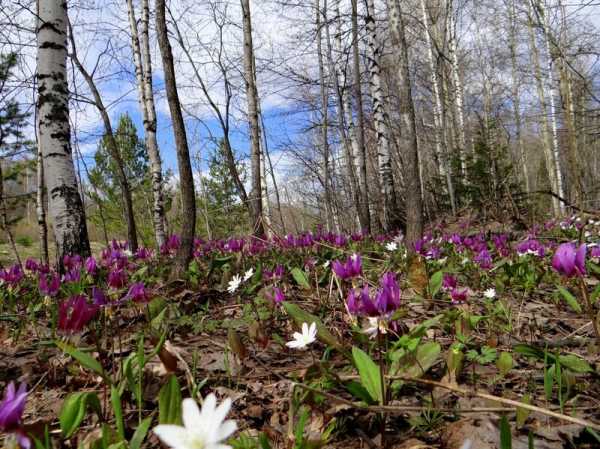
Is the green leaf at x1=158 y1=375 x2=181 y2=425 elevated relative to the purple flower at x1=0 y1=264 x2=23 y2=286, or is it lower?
lower

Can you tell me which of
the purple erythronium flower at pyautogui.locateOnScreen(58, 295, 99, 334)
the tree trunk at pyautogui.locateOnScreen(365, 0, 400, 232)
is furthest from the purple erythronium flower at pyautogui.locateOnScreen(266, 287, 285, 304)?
the tree trunk at pyautogui.locateOnScreen(365, 0, 400, 232)

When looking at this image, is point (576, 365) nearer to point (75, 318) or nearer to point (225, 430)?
point (225, 430)

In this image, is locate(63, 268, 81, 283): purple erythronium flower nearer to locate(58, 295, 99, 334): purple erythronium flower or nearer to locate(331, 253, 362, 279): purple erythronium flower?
locate(58, 295, 99, 334): purple erythronium flower

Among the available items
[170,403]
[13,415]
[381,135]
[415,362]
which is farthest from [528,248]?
[381,135]

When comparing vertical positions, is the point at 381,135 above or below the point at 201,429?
above

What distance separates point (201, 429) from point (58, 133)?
4597 millimetres

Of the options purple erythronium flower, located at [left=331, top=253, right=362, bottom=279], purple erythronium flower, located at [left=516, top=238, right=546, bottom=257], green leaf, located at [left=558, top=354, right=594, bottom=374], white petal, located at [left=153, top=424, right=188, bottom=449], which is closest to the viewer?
white petal, located at [left=153, top=424, right=188, bottom=449]

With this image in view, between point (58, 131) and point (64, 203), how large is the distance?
77 cm

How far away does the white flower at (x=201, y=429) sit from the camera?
20.9 inches


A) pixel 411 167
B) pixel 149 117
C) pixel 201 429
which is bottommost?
pixel 201 429

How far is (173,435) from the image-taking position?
53 cm

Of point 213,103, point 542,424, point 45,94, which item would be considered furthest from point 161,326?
point 213,103

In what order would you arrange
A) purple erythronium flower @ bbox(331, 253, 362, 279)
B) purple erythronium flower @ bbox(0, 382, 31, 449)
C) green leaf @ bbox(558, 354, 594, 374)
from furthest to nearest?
purple erythronium flower @ bbox(331, 253, 362, 279) < green leaf @ bbox(558, 354, 594, 374) < purple erythronium flower @ bbox(0, 382, 31, 449)

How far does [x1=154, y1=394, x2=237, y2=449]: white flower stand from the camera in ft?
1.74
